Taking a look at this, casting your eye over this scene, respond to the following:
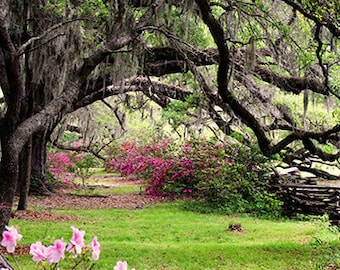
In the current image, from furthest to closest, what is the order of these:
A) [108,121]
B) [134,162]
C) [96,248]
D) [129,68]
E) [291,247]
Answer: [108,121] < [134,162] < [129,68] < [291,247] < [96,248]

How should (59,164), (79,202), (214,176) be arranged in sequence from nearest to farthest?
(79,202) → (214,176) → (59,164)

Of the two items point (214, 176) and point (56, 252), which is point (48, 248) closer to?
point (56, 252)

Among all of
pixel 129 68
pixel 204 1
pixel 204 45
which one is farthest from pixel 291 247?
pixel 204 45

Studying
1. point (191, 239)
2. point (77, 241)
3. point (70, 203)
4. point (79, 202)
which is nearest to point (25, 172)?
point (70, 203)

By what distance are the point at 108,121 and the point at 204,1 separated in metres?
17.0

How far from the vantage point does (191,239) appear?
743 centimetres

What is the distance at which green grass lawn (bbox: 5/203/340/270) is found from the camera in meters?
5.68

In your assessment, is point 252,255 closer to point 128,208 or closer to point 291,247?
point 291,247

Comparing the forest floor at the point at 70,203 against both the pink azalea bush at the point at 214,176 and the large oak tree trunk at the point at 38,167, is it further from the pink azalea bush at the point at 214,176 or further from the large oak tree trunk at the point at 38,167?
the pink azalea bush at the point at 214,176

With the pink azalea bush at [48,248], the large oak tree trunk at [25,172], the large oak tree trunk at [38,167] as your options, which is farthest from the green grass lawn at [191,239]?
the large oak tree trunk at [38,167]

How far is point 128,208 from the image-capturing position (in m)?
10.7

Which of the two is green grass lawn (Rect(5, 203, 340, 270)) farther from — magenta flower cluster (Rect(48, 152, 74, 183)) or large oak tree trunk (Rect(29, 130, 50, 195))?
magenta flower cluster (Rect(48, 152, 74, 183))

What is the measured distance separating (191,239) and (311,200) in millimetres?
4301

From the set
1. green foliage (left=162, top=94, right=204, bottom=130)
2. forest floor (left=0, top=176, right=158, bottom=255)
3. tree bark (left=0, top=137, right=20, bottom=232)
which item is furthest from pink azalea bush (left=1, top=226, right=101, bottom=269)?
green foliage (left=162, top=94, right=204, bottom=130)
